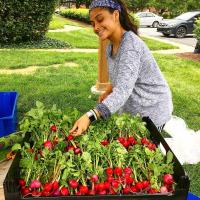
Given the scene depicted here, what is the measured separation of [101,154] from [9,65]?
7382 mm

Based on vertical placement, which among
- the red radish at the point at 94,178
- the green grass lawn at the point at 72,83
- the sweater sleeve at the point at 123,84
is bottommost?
the green grass lawn at the point at 72,83

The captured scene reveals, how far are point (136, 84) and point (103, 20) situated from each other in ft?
1.85

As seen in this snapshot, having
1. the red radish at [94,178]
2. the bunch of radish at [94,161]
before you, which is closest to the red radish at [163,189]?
the bunch of radish at [94,161]

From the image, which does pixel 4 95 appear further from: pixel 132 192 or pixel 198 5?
pixel 198 5

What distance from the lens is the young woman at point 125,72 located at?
2137 millimetres

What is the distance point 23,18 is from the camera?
40.1 feet

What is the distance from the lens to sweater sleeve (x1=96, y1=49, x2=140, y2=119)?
211cm

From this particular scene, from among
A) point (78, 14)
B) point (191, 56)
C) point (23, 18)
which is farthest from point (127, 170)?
point (78, 14)

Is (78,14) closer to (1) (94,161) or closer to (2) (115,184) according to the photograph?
(1) (94,161)

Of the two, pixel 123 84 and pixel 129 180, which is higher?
pixel 123 84

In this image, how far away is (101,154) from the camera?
1889 mm

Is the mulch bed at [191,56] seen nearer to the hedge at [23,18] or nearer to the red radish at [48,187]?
the hedge at [23,18]

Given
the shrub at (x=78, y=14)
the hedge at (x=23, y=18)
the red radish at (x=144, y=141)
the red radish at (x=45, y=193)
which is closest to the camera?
the red radish at (x=45, y=193)

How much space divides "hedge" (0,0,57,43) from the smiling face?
10.00 m
